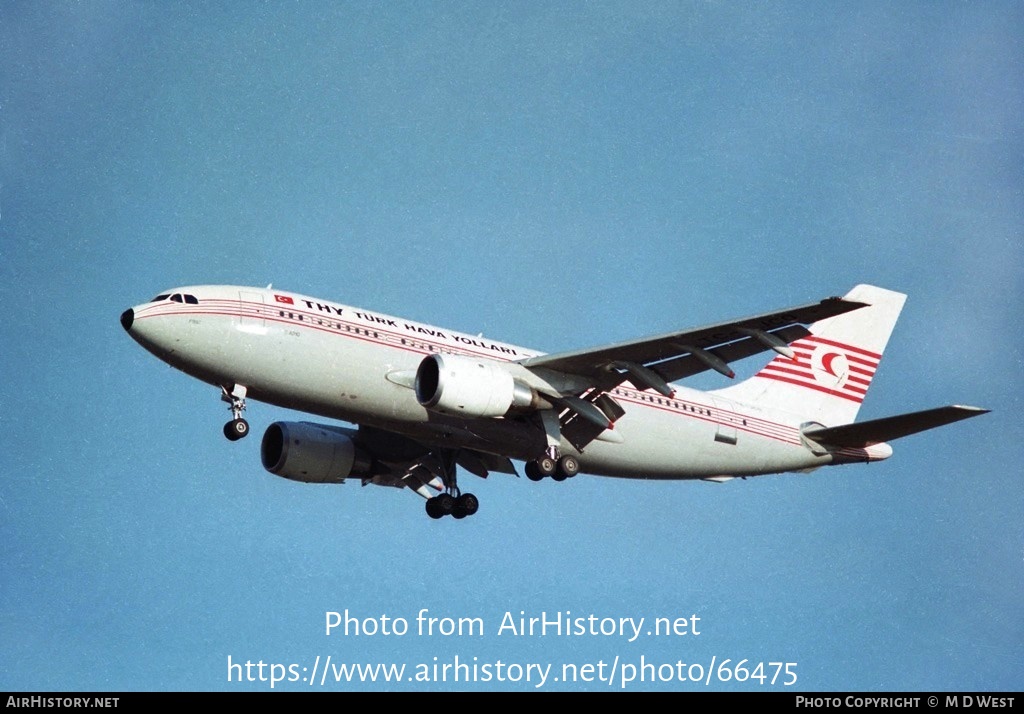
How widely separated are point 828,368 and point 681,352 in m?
10.3

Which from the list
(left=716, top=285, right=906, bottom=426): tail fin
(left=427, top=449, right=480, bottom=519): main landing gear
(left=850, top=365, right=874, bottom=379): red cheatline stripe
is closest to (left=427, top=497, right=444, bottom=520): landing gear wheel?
(left=427, top=449, right=480, bottom=519): main landing gear

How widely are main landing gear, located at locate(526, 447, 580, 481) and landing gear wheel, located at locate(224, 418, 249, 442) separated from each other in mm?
7596

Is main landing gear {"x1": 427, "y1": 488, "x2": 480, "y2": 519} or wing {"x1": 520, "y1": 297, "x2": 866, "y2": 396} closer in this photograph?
wing {"x1": 520, "y1": 297, "x2": 866, "y2": 396}

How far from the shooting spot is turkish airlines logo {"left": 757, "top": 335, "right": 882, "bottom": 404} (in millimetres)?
44625

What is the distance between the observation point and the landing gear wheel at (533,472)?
3844 centimetres

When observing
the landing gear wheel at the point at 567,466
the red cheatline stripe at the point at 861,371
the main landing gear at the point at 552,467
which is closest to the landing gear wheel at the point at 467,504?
the main landing gear at the point at 552,467

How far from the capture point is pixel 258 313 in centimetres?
3594

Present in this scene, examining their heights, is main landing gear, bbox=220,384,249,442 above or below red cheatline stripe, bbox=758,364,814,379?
below

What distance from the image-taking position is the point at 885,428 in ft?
131

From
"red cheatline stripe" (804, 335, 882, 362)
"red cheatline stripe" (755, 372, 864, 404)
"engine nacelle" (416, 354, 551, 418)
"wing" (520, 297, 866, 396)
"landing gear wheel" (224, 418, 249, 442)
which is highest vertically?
"red cheatline stripe" (804, 335, 882, 362)

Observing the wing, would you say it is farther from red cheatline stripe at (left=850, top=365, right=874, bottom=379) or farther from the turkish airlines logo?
red cheatline stripe at (left=850, top=365, right=874, bottom=379)

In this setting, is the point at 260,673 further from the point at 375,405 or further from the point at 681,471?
the point at 681,471

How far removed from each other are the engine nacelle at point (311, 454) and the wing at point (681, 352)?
6869 mm

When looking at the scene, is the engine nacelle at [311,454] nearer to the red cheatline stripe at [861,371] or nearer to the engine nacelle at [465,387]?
the engine nacelle at [465,387]
